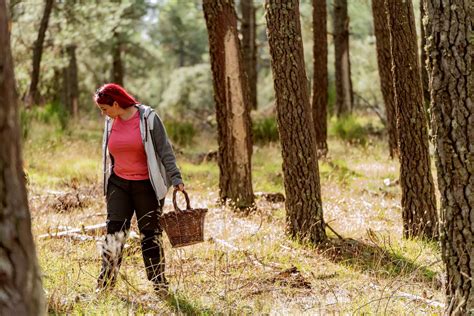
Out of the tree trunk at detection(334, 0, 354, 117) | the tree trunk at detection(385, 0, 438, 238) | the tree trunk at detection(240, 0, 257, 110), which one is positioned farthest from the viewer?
the tree trunk at detection(240, 0, 257, 110)

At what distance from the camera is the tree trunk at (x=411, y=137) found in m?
7.55

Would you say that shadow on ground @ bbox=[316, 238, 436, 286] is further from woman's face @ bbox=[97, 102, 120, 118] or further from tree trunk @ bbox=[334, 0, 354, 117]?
tree trunk @ bbox=[334, 0, 354, 117]

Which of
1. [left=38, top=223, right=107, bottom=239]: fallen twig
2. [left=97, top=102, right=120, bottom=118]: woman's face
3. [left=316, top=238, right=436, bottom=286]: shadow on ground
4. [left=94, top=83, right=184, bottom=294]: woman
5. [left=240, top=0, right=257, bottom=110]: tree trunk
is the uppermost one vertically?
[left=240, top=0, right=257, bottom=110]: tree trunk

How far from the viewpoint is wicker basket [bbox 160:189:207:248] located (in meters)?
5.60

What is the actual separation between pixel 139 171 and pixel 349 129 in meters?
12.8

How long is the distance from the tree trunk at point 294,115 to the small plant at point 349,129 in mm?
10143

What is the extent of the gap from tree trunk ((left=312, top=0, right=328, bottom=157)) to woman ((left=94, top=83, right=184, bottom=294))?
9323 millimetres

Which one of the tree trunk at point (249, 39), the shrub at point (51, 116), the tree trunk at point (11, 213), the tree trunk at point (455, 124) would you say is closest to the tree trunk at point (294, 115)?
the tree trunk at point (455, 124)

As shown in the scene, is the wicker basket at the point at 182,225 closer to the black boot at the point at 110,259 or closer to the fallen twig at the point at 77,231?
the black boot at the point at 110,259

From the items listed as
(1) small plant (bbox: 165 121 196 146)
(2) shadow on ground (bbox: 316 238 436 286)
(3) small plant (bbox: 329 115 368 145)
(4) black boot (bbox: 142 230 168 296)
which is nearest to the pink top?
(4) black boot (bbox: 142 230 168 296)

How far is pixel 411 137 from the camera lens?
297 inches

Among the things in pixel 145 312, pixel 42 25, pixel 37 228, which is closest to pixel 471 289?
pixel 145 312

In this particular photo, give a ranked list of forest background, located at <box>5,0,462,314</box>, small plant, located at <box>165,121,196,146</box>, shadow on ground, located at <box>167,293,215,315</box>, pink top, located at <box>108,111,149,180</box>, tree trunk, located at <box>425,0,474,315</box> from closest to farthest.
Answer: tree trunk, located at <box>425,0,474,315</box>
shadow on ground, located at <box>167,293,215,315</box>
forest background, located at <box>5,0,462,314</box>
pink top, located at <box>108,111,149,180</box>
small plant, located at <box>165,121,196,146</box>

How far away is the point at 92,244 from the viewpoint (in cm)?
691
